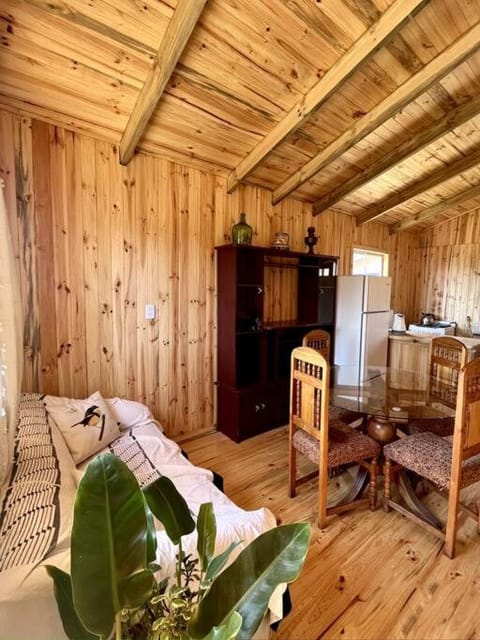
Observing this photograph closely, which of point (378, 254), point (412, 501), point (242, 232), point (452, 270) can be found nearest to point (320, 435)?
point (412, 501)

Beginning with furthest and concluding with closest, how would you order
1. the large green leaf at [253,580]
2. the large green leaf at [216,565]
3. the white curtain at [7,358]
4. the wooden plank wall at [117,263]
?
the wooden plank wall at [117,263], the white curtain at [7,358], the large green leaf at [216,565], the large green leaf at [253,580]

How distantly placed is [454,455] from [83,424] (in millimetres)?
2145

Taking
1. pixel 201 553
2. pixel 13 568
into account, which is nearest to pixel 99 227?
pixel 13 568

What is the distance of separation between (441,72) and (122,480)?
2909mm

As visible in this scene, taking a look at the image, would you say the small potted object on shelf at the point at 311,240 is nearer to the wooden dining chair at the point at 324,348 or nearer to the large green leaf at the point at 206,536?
the wooden dining chair at the point at 324,348

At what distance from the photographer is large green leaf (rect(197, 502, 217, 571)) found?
2.60 ft

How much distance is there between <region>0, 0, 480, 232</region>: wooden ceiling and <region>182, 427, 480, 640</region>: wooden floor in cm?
277

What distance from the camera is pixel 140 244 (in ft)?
8.70

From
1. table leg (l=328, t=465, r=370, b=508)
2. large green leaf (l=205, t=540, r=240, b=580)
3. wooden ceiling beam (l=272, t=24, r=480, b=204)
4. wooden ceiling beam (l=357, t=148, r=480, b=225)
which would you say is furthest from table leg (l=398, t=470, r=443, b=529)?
wooden ceiling beam (l=357, t=148, r=480, b=225)

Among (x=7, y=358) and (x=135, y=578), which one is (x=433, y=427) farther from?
(x=7, y=358)

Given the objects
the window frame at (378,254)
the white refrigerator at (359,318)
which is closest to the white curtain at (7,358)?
the white refrigerator at (359,318)

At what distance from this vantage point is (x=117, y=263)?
255 cm

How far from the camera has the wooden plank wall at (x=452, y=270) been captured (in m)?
4.90

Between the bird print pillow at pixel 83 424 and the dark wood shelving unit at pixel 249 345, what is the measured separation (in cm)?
122
